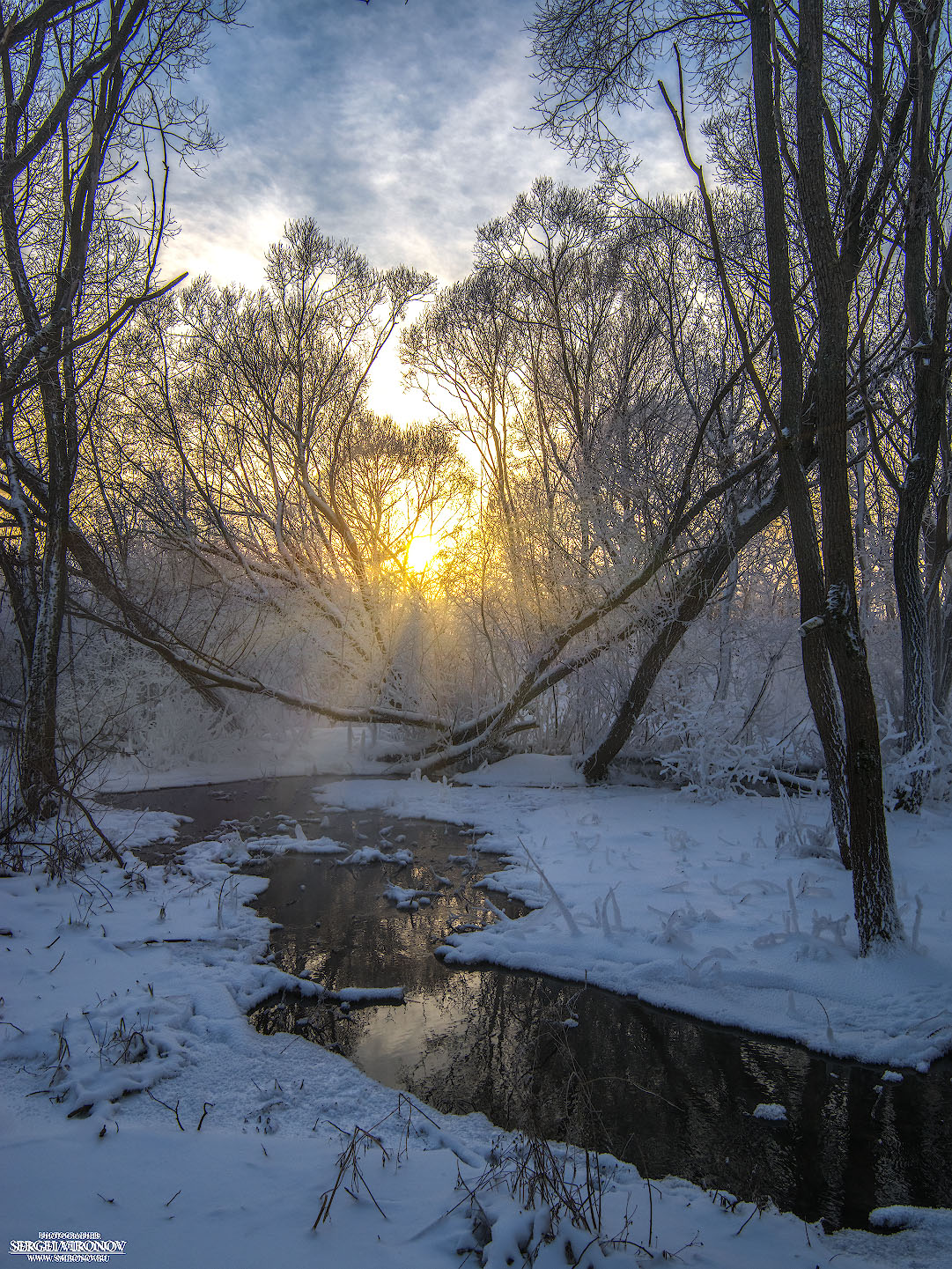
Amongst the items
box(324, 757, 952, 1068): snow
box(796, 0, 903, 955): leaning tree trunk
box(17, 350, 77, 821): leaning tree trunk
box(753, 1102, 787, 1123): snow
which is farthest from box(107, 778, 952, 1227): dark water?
box(17, 350, 77, 821): leaning tree trunk

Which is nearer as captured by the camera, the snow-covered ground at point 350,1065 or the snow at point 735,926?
the snow-covered ground at point 350,1065

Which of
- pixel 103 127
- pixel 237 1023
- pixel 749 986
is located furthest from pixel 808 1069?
pixel 103 127

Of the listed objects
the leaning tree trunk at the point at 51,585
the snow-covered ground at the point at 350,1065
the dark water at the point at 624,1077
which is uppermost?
the leaning tree trunk at the point at 51,585

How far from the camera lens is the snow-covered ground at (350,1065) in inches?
77.2

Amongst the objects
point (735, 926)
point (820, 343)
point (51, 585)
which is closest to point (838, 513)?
point (820, 343)

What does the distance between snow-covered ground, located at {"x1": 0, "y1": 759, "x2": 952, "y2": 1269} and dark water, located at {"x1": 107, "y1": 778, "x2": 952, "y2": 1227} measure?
15cm

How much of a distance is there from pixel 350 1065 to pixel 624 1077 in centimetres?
123

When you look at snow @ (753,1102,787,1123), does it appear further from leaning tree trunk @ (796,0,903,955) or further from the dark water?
leaning tree trunk @ (796,0,903,955)

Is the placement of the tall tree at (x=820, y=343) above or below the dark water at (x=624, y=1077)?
above

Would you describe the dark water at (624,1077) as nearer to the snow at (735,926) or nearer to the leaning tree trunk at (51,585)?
the snow at (735,926)

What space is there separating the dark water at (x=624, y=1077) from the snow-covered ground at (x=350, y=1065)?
0.48 feet

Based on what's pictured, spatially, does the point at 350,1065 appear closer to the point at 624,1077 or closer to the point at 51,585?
the point at 624,1077

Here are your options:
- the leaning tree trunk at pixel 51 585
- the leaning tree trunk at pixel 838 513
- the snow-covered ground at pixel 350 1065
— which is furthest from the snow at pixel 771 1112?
the leaning tree trunk at pixel 51 585

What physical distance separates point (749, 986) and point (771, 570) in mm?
8544
